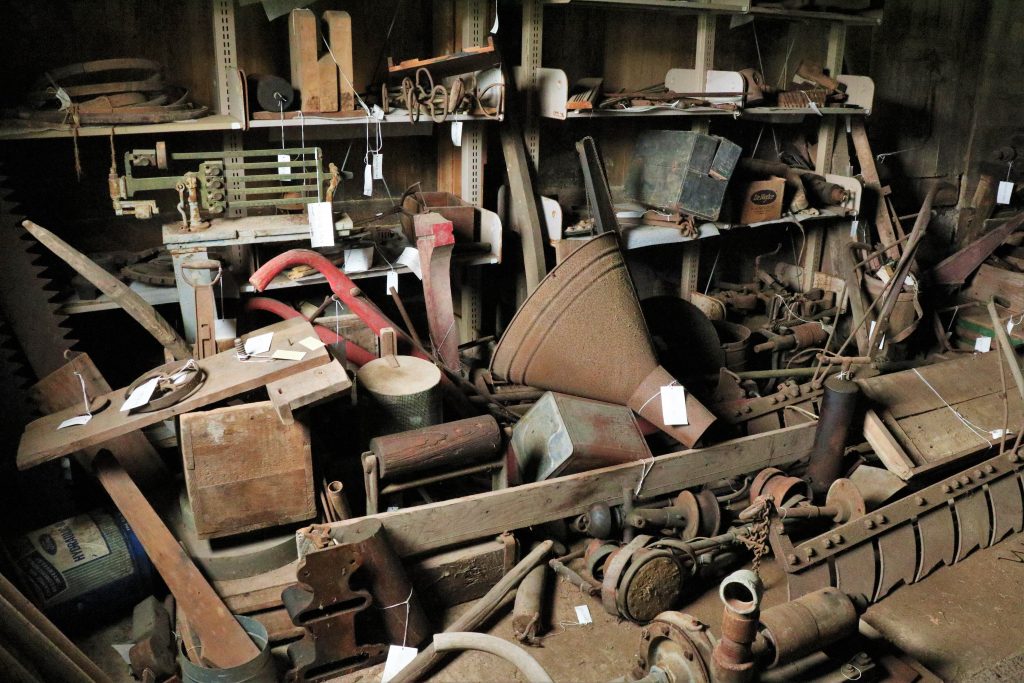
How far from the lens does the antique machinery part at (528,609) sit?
276cm

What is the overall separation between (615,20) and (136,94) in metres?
2.67

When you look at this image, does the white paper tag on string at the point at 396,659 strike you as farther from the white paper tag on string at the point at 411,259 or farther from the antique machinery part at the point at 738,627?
the white paper tag on string at the point at 411,259

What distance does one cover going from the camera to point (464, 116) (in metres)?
3.61

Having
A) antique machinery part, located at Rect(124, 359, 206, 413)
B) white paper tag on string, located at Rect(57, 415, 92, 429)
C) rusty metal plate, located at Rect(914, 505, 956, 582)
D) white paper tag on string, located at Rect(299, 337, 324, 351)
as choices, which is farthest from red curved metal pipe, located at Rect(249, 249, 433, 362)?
rusty metal plate, located at Rect(914, 505, 956, 582)

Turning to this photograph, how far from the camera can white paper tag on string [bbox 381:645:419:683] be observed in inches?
102

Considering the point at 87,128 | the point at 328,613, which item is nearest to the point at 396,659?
the point at 328,613

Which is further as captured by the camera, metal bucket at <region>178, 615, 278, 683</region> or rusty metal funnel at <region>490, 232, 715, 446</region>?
rusty metal funnel at <region>490, 232, 715, 446</region>

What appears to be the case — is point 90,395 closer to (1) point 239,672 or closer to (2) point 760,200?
(1) point 239,672

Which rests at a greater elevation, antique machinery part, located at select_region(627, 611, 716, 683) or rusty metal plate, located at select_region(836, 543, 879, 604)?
antique machinery part, located at select_region(627, 611, 716, 683)

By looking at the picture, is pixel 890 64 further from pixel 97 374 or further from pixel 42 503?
pixel 42 503

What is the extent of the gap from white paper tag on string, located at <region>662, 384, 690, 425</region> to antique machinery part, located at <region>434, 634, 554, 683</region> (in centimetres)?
115

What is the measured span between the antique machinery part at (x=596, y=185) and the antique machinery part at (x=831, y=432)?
121 centimetres

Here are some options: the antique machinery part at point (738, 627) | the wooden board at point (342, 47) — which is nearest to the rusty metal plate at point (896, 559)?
the antique machinery part at point (738, 627)

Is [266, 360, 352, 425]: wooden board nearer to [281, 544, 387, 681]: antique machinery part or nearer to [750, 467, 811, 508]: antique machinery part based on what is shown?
[281, 544, 387, 681]: antique machinery part
